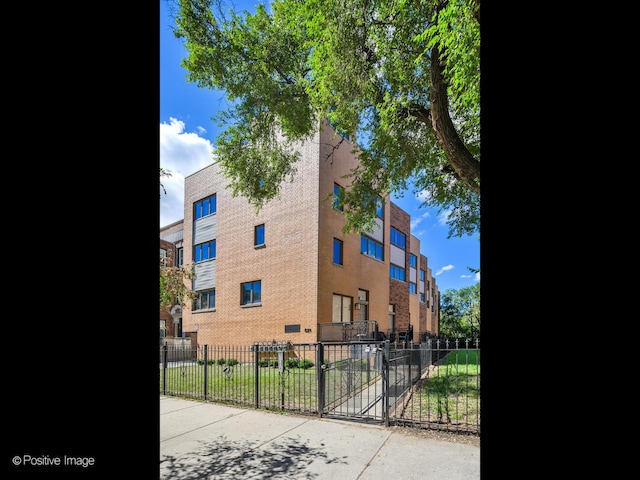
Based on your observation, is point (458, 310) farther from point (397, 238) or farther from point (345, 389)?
point (345, 389)

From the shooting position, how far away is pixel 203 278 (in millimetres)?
23094

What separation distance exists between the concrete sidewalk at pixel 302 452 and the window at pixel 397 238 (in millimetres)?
Answer: 21098

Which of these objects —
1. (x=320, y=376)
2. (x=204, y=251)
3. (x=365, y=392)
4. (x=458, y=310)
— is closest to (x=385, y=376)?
(x=320, y=376)

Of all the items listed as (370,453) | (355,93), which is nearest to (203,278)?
(355,93)

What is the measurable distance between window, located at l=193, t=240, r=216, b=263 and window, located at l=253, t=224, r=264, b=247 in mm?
4027

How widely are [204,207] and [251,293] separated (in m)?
7.37

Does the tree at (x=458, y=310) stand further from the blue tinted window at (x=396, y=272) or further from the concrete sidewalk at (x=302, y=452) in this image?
the concrete sidewalk at (x=302, y=452)

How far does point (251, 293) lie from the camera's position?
19.8 meters
